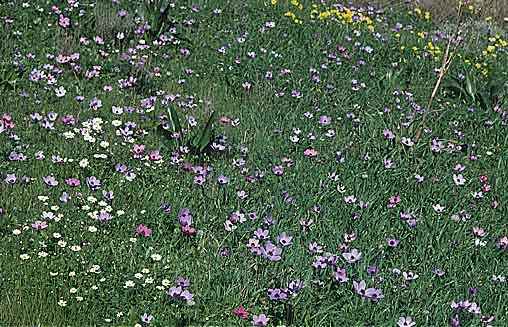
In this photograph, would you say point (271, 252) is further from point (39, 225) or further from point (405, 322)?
point (39, 225)

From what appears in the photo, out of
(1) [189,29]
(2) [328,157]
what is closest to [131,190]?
(2) [328,157]

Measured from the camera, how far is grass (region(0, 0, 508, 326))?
3.57 meters

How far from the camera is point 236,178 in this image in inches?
182

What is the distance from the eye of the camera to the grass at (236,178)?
11.7 feet

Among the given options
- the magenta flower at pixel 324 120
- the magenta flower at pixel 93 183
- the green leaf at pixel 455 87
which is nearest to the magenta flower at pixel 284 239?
the magenta flower at pixel 93 183

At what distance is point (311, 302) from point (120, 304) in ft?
2.72

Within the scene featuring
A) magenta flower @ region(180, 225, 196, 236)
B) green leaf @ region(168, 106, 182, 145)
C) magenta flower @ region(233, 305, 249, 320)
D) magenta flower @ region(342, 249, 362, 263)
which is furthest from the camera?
green leaf @ region(168, 106, 182, 145)

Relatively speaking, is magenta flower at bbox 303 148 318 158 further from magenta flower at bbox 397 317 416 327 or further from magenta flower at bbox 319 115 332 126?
magenta flower at bbox 397 317 416 327

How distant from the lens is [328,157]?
518cm

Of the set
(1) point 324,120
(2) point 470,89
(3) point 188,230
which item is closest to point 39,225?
(3) point 188,230

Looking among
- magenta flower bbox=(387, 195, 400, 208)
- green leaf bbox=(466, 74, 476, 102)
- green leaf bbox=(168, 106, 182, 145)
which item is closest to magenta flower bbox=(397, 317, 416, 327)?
magenta flower bbox=(387, 195, 400, 208)

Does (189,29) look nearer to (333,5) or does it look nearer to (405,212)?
(333,5)

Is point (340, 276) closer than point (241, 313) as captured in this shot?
No

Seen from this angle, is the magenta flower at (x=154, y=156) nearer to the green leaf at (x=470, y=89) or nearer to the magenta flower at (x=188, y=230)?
the magenta flower at (x=188, y=230)
